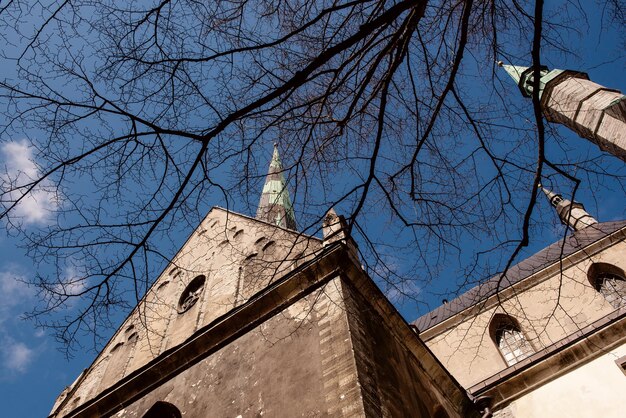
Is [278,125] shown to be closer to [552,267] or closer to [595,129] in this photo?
[552,267]

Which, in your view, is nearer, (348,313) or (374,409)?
(374,409)

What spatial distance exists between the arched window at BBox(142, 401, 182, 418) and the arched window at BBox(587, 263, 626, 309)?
13132mm

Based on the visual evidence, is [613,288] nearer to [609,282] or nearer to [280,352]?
[609,282]

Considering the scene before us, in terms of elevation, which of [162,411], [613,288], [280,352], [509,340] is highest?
[613,288]

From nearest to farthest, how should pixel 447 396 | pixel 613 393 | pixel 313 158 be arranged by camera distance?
pixel 313 158
pixel 447 396
pixel 613 393

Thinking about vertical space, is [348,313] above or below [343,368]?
above

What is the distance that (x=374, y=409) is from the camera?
215 inches

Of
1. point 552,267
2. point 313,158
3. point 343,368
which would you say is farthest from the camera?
point 552,267

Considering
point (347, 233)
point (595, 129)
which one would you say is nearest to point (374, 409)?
point (347, 233)

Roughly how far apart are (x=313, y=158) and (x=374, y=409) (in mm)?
3043

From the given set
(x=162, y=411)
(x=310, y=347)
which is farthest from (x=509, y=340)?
(x=162, y=411)

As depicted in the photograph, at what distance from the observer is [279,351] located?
22.7 feet

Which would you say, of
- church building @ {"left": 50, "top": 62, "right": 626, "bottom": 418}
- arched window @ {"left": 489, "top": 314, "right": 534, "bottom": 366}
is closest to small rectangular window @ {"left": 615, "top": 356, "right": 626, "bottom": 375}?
church building @ {"left": 50, "top": 62, "right": 626, "bottom": 418}

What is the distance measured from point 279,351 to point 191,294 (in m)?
4.62
